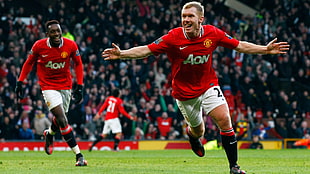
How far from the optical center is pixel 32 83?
83.5 ft

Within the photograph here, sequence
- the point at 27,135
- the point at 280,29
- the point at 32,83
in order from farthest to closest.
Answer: the point at 280,29, the point at 32,83, the point at 27,135

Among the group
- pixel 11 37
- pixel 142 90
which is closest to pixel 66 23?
pixel 11 37

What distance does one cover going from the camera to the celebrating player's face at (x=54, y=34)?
43.8ft

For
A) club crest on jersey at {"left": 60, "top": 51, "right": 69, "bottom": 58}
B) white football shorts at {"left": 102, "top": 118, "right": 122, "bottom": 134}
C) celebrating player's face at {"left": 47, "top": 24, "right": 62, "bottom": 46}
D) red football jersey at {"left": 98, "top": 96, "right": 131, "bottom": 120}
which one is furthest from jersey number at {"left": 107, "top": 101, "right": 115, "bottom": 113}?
celebrating player's face at {"left": 47, "top": 24, "right": 62, "bottom": 46}

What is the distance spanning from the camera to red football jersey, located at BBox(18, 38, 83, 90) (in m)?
13.6

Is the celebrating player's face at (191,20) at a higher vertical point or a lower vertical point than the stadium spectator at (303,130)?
higher

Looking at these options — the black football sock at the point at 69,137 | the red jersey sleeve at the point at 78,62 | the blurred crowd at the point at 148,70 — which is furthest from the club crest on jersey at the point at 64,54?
the blurred crowd at the point at 148,70

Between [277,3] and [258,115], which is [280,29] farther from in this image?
[258,115]

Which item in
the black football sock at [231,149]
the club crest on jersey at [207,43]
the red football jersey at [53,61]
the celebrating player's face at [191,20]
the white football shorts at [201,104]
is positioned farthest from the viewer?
the red football jersey at [53,61]

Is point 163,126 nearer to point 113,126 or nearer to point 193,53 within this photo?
point 113,126

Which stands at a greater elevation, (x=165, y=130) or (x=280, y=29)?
(x=280, y=29)

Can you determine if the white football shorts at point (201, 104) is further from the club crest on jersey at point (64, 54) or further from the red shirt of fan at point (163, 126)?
the red shirt of fan at point (163, 126)

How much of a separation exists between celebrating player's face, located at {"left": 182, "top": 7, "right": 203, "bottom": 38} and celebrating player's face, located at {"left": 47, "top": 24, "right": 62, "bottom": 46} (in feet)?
12.3

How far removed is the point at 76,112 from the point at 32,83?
6.64ft
